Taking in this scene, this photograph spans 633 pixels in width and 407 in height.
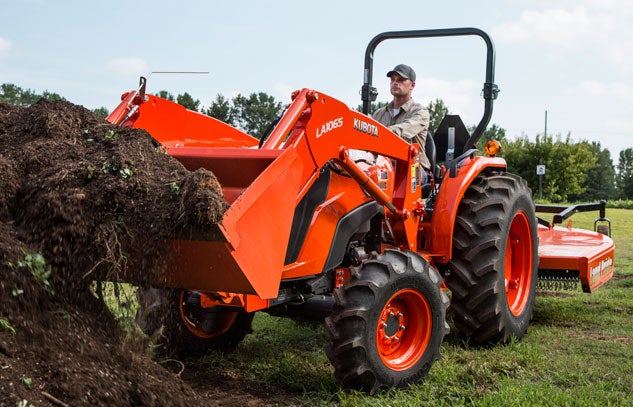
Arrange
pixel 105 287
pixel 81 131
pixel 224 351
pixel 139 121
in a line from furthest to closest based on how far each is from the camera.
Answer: pixel 224 351
pixel 139 121
pixel 81 131
pixel 105 287

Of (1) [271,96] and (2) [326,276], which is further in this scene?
(1) [271,96]

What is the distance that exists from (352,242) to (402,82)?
199cm

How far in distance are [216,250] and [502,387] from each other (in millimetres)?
2114

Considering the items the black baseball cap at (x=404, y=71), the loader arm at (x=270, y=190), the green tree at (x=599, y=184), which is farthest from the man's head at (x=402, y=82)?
the green tree at (x=599, y=184)

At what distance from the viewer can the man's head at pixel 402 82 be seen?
21.5ft

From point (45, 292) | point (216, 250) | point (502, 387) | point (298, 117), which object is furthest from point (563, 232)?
point (45, 292)

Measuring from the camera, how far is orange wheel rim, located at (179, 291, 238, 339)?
534 centimetres

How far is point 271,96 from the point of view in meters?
54.6

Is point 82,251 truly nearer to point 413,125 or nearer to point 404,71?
point 413,125

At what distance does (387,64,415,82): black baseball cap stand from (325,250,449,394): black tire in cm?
223

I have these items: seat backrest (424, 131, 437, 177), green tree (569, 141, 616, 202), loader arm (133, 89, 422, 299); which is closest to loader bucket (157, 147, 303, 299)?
loader arm (133, 89, 422, 299)

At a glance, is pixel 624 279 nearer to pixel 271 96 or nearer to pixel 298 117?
pixel 298 117

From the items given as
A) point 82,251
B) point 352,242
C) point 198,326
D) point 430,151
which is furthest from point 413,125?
point 82,251

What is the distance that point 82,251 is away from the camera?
3613 mm
